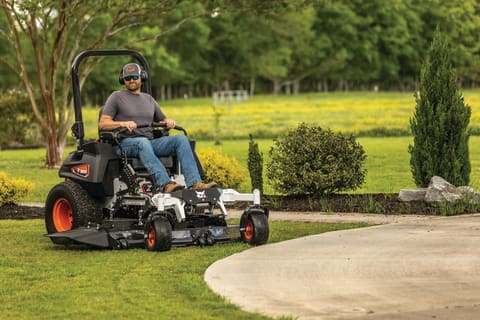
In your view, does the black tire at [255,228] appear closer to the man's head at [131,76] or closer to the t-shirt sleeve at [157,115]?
the t-shirt sleeve at [157,115]

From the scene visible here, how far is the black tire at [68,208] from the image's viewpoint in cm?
1326

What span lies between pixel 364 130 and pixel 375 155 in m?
13.9

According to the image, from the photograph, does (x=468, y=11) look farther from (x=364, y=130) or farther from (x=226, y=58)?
(x=364, y=130)

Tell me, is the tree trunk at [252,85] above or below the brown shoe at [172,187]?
below

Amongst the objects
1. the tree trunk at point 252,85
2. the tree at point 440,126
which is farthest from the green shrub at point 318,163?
the tree trunk at point 252,85

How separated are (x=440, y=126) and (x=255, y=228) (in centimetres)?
532

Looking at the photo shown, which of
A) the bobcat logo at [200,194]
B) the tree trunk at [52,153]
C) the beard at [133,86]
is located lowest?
the tree trunk at [52,153]

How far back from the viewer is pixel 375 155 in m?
31.7

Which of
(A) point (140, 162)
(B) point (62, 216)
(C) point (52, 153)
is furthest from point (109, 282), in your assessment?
(C) point (52, 153)

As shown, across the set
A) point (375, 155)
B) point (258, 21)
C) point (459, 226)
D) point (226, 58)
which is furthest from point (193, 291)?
point (226, 58)

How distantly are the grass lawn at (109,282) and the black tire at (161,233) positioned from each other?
0.11m

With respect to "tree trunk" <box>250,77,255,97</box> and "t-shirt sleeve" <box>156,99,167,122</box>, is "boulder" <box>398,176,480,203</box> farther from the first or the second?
"tree trunk" <box>250,77,255,97</box>

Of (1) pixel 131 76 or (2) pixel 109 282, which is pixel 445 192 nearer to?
(1) pixel 131 76

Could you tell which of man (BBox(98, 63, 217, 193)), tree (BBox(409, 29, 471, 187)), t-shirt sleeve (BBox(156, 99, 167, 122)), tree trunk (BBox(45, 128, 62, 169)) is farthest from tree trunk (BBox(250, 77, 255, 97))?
man (BBox(98, 63, 217, 193))
